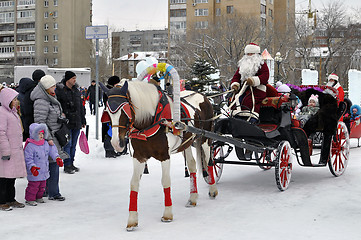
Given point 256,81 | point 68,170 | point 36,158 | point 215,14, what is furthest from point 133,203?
point 215,14

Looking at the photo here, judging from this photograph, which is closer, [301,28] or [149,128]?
[149,128]

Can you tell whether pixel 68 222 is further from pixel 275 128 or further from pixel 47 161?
pixel 275 128

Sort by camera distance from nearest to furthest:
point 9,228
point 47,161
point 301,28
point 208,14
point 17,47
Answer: point 9,228, point 47,161, point 301,28, point 208,14, point 17,47

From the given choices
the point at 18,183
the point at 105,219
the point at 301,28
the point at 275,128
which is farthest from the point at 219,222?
the point at 301,28

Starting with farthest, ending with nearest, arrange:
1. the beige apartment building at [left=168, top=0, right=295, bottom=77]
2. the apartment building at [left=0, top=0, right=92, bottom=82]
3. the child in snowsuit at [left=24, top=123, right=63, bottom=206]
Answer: the apartment building at [left=0, top=0, right=92, bottom=82]
the beige apartment building at [left=168, top=0, right=295, bottom=77]
the child in snowsuit at [left=24, top=123, right=63, bottom=206]

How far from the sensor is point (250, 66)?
8.08m

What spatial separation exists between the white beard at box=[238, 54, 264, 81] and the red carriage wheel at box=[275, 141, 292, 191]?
1.35m

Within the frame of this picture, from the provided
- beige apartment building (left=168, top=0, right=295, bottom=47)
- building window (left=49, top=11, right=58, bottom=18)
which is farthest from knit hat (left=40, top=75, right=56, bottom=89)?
building window (left=49, top=11, right=58, bottom=18)

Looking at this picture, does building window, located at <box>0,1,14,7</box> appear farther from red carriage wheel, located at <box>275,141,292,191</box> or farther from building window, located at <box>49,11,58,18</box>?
red carriage wheel, located at <box>275,141,292,191</box>

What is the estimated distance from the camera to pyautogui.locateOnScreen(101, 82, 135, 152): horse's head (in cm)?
530

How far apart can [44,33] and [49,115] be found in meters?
77.1

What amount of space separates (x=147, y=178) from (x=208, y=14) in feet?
199

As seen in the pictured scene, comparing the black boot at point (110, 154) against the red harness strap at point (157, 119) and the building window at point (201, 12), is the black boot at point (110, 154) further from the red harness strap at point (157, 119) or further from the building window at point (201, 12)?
the building window at point (201, 12)

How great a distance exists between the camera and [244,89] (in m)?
7.97
